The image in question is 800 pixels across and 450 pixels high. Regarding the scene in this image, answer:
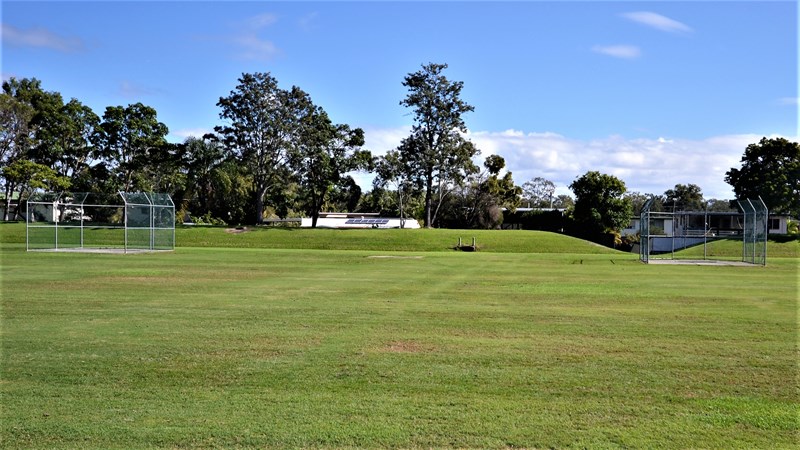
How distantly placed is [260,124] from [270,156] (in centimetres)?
330

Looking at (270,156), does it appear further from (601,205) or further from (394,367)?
(394,367)

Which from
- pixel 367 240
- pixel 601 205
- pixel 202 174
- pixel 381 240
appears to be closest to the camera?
pixel 367 240

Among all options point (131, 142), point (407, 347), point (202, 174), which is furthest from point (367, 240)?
point (407, 347)

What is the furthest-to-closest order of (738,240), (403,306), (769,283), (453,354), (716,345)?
(738,240) → (769,283) → (403,306) → (716,345) → (453,354)

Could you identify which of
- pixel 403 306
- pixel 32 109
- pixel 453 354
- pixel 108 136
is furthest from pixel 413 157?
pixel 453 354

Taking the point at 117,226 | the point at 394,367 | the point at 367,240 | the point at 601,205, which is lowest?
the point at 394,367

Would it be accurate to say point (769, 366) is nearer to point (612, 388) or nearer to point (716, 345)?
point (716, 345)

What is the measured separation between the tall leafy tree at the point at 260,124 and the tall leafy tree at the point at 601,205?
104 ft

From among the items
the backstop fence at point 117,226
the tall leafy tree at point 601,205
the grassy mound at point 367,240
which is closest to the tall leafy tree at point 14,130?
the grassy mound at point 367,240

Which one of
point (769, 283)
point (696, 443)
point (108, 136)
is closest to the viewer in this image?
point (696, 443)

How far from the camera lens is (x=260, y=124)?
65.2 m

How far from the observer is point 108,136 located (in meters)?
65.6

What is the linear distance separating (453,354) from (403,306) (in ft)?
16.6

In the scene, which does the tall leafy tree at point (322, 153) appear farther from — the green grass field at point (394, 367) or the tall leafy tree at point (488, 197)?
the green grass field at point (394, 367)
